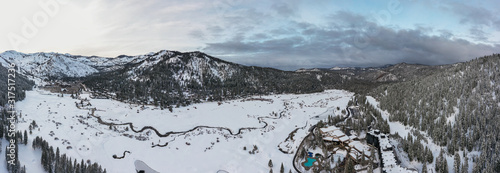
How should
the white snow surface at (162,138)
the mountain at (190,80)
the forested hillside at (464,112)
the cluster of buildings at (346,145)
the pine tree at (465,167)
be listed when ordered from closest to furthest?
the pine tree at (465,167) < the forested hillside at (464,112) < the cluster of buildings at (346,145) < the white snow surface at (162,138) < the mountain at (190,80)

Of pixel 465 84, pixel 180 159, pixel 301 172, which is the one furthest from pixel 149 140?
pixel 465 84

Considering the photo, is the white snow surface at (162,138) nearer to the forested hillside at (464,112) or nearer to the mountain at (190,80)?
the forested hillside at (464,112)

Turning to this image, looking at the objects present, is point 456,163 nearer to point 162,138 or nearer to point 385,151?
point 385,151

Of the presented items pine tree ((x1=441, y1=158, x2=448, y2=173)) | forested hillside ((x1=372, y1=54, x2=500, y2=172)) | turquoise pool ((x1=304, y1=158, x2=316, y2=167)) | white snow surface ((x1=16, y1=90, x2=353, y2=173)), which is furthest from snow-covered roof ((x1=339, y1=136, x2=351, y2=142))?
pine tree ((x1=441, y1=158, x2=448, y2=173))

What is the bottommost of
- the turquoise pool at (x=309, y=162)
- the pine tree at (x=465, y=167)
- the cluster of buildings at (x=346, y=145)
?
the turquoise pool at (x=309, y=162)

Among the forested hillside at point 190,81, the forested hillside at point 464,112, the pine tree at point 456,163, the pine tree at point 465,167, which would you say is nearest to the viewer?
the pine tree at point 465,167

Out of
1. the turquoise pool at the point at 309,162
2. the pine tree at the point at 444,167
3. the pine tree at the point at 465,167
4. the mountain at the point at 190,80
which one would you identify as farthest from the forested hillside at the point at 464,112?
the mountain at the point at 190,80

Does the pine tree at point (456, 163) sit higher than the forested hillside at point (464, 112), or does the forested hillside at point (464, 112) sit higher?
the forested hillside at point (464, 112)

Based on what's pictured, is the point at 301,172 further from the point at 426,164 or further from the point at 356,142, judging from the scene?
the point at 426,164

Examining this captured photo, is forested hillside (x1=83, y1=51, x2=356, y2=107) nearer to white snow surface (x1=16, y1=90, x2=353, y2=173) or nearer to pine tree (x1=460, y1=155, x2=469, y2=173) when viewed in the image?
white snow surface (x1=16, y1=90, x2=353, y2=173)
